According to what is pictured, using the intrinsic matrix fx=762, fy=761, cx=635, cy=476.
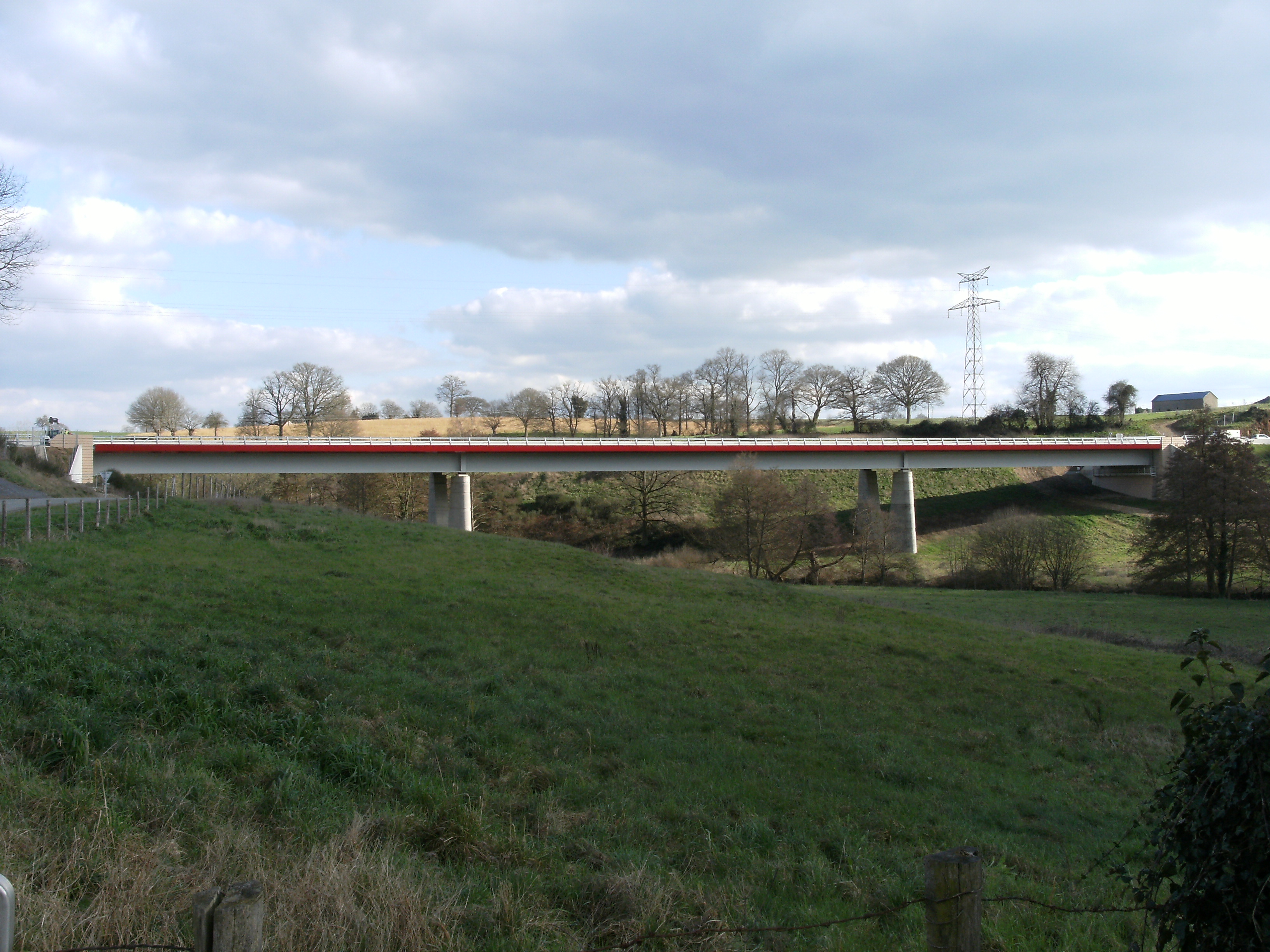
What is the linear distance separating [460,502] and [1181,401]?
15819 centimetres

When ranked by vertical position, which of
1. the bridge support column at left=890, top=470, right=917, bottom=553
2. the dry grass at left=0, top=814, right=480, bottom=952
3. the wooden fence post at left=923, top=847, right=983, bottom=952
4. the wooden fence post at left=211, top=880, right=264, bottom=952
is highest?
the wooden fence post at left=211, top=880, right=264, bottom=952

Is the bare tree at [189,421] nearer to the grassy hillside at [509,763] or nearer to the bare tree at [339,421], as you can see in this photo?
the bare tree at [339,421]

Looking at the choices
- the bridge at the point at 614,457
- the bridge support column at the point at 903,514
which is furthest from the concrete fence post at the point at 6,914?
the bridge support column at the point at 903,514

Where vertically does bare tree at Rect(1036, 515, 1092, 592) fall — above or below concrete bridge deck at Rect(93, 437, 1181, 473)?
below

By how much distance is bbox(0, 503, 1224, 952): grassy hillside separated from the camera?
4977mm

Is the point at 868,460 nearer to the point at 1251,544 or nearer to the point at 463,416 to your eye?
the point at 1251,544

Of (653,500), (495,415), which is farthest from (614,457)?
(495,415)

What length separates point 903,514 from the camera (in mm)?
62562

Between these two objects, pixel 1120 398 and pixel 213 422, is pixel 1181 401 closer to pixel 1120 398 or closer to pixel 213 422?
pixel 1120 398

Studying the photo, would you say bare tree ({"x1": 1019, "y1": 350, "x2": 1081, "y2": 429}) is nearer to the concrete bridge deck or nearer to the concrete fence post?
the concrete bridge deck

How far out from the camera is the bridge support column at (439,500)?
5544 centimetres

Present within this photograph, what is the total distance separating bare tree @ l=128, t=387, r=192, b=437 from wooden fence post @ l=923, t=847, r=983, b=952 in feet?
337

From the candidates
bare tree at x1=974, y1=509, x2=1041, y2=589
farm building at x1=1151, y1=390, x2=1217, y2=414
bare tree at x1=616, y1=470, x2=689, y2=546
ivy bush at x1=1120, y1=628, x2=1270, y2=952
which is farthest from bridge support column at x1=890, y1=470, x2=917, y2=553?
farm building at x1=1151, y1=390, x2=1217, y2=414

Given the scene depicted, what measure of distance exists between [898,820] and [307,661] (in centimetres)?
884
